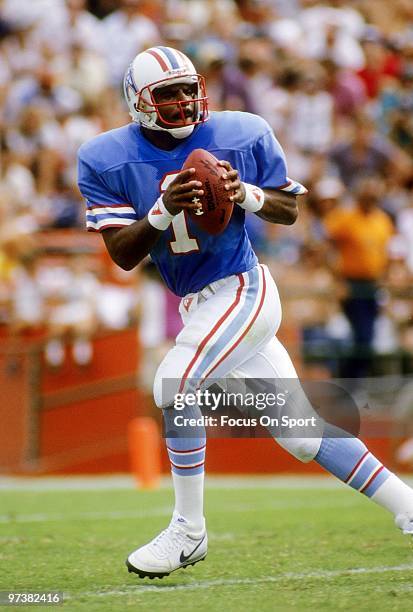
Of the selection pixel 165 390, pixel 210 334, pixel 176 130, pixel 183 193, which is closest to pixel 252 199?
pixel 183 193

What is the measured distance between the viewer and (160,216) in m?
4.09

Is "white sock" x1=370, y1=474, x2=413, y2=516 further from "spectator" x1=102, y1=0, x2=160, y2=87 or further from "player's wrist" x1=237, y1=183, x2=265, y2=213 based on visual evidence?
"spectator" x1=102, y1=0, x2=160, y2=87

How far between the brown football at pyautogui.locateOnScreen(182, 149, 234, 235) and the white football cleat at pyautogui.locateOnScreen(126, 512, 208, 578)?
110cm

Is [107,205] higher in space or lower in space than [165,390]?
higher

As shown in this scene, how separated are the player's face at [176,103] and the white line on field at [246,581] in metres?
1.64

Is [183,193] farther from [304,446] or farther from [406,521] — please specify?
[406,521]

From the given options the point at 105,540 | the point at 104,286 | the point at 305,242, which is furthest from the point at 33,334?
the point at 105,540

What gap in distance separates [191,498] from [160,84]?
59.3 inches

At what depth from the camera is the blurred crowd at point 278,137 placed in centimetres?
977

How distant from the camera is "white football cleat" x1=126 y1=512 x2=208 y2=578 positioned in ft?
14.0

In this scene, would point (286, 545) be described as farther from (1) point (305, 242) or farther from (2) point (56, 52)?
(2) point (56, 52)

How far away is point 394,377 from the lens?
9.52 metres

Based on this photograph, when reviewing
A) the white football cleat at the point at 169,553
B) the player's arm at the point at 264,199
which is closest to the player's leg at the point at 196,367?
the white football cleat at the point at 169,553

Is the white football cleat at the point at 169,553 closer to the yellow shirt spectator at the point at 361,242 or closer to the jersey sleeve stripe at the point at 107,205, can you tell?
the jersey sleeve stripe at the point at 107,205
